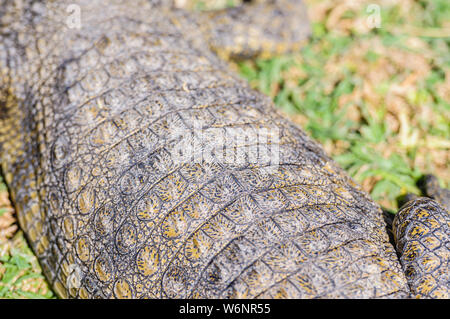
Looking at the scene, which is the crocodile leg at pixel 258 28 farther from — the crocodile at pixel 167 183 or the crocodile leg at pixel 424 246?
the crocodile leg at pixel 424 246

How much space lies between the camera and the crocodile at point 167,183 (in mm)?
1904

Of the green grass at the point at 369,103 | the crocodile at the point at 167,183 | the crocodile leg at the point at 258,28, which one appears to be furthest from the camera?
the crocodile leg at the point at 258,28

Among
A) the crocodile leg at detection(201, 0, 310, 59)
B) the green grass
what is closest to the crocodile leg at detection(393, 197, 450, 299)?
the green grass

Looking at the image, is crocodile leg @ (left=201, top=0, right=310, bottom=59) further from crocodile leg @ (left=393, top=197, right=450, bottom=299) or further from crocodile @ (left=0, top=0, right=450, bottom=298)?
crocodile leg @ (left=393, top=197, right=450, bottom=299)

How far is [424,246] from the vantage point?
2.11 metres

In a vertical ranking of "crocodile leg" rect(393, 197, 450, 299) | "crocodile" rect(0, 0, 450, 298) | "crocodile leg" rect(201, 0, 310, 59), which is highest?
"crocodile leg" rect(201, 0, 310, 59)

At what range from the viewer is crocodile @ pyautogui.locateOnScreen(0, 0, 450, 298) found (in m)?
1.90

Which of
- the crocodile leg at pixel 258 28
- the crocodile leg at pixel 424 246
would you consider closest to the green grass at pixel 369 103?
the crocodile leg at pixel 258 28

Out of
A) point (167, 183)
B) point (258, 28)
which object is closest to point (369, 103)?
point (258, 28)

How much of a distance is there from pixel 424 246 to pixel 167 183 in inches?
51.3

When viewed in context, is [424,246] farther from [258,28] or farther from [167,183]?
[258,28]

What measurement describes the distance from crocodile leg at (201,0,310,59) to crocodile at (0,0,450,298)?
0.72 m

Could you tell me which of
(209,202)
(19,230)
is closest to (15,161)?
(19,230)
